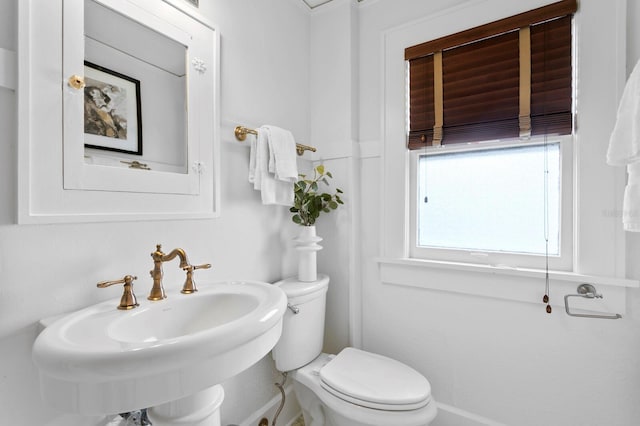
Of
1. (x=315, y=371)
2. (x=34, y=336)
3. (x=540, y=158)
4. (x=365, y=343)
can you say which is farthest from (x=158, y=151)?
(x=540, y=158)

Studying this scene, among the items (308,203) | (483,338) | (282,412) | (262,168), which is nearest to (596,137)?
(483,338)

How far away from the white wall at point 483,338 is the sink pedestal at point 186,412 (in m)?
1.02

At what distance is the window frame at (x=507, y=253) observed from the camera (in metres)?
1.20

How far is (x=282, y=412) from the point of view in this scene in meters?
1.48

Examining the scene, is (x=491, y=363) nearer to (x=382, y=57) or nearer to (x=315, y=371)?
(x=315, y=371)

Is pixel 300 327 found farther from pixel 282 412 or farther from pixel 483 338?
pixel 483 338

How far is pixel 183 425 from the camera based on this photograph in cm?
75

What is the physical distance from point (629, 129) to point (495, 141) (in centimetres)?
50

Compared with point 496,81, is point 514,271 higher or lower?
lower

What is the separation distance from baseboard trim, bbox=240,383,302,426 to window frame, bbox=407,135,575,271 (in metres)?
0.97

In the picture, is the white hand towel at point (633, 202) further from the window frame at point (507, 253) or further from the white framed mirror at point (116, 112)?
the white framed mirror at point (116, 112)

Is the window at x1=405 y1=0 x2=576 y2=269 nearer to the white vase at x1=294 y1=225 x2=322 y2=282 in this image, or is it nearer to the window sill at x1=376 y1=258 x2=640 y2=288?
the window sill at x1=376 y1=258 x2=640 y2=288

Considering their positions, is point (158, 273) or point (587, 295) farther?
point (587, 295)

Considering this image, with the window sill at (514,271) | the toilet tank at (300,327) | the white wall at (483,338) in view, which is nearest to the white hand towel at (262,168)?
the toilet tank at (300,327)
